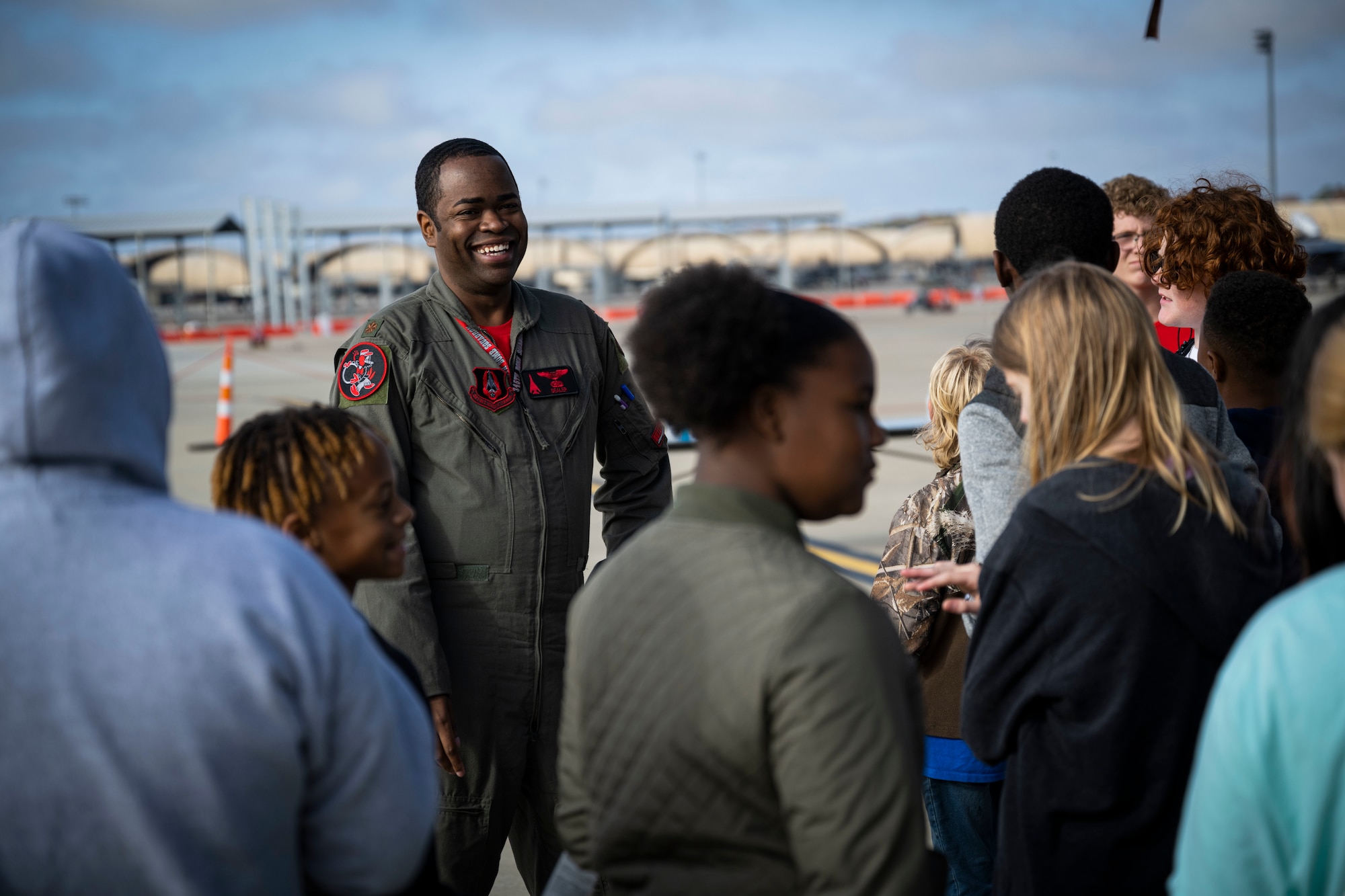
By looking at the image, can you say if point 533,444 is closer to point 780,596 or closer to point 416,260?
point 780,596

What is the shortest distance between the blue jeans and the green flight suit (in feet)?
3.35

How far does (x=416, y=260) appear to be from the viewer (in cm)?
6775

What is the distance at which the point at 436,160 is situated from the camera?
3041 mm

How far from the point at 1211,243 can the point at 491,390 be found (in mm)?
2222

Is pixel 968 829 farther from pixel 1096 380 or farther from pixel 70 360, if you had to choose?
pixel 70 360

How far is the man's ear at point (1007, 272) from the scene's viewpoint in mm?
2586

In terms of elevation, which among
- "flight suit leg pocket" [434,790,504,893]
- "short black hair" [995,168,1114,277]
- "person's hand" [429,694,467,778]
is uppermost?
"short black hair" [995,168,1114,277]

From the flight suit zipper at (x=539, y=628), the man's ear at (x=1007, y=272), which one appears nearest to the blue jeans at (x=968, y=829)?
the flight suit zipper at (x=539, y=628)

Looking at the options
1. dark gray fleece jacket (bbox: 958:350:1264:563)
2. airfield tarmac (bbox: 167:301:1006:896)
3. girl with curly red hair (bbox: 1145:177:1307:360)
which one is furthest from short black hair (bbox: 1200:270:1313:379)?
airfield tarmac (bbox: 167:301:1006:896)

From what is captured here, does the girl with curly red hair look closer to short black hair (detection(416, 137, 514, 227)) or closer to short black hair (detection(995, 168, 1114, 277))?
short black hair (detection(995, 168, 1114, 277))

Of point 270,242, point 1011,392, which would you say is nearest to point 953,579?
point 1011,392

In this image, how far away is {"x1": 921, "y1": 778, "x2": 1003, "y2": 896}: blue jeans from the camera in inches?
105

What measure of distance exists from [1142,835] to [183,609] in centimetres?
166

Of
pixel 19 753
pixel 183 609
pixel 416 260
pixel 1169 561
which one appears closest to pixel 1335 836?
pixel 1169 561
